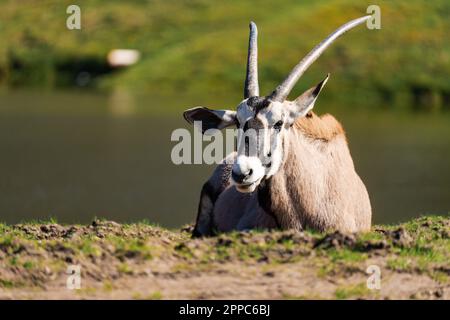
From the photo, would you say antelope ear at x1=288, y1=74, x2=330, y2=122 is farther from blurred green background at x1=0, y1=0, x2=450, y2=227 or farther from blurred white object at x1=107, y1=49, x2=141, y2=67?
blurred white object at x1=107, y1=49, x2=141, y2=67

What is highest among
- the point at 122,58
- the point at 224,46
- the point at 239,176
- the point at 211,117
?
the point at 224,46

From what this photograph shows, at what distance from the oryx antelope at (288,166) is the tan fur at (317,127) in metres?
0.01

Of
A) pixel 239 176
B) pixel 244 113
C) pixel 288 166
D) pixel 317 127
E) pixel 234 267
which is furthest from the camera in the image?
pixel 317 127

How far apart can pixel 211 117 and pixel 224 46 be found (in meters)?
109

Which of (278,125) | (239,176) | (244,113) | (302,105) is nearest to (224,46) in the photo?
(302,105)

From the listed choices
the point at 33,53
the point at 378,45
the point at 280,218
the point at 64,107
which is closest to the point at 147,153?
the point at 64,107

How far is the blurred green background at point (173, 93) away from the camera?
40.0 meters

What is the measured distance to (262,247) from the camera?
11727 millimetres

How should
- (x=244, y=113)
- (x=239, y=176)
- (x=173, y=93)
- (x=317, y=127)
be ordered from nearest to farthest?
(x=239, y=176) < (x=244, y=113) < (x=317, y=127) < (x=173, y=93)

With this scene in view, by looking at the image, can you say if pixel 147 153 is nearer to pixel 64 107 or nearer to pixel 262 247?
pixel 64 107

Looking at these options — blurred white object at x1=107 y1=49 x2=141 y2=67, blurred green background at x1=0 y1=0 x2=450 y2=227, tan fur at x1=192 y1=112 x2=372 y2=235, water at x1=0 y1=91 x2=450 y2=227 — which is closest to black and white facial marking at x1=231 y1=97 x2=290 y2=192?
tan fur at x1=192 y1=112 x2=372 y2=235

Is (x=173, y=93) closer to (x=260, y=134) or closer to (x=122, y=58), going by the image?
(x=122, y=58)

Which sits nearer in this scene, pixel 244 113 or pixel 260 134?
pixel 260 134

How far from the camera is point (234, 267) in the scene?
36.7 feet
